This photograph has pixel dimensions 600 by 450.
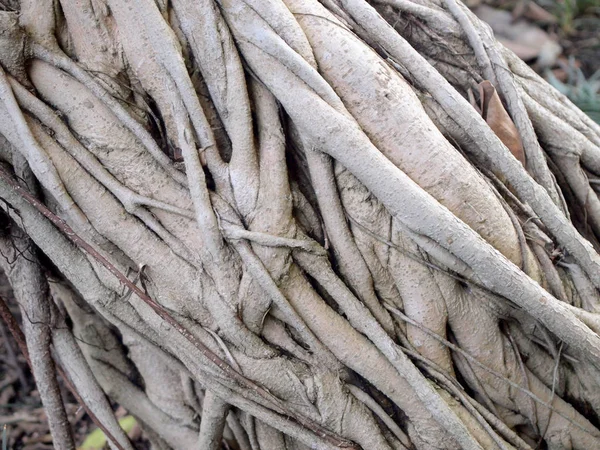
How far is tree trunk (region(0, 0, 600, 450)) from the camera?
1261 millimetres

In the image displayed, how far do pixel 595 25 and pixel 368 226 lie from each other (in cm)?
313

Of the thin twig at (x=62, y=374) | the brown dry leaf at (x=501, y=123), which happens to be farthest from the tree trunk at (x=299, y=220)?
the thin twig at (x=62, y=374)

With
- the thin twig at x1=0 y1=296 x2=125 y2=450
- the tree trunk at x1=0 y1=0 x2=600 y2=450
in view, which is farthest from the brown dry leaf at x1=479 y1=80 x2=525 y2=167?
the thin twig at x1=0 y1=296 x2=125 y2=450

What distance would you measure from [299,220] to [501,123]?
0.56m

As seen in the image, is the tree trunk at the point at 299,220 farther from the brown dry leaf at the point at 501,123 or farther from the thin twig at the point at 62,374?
the thin twig at the point at 62,374

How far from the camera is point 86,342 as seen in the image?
66.7 inches

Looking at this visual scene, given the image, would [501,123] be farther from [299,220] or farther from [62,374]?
[62,374]

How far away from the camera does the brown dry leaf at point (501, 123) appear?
1482 millimetres

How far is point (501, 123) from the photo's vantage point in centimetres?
148

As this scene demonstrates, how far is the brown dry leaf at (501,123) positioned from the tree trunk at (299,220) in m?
0.09

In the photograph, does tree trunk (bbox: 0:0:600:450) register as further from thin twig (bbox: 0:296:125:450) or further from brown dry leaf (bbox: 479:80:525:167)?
thin twig (bbox: 0:296:125:450)

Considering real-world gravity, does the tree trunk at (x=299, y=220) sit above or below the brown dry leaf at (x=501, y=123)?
below

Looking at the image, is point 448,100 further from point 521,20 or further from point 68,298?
point 521,20

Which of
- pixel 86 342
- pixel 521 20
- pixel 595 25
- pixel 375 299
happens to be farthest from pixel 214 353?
pixel 595 25
